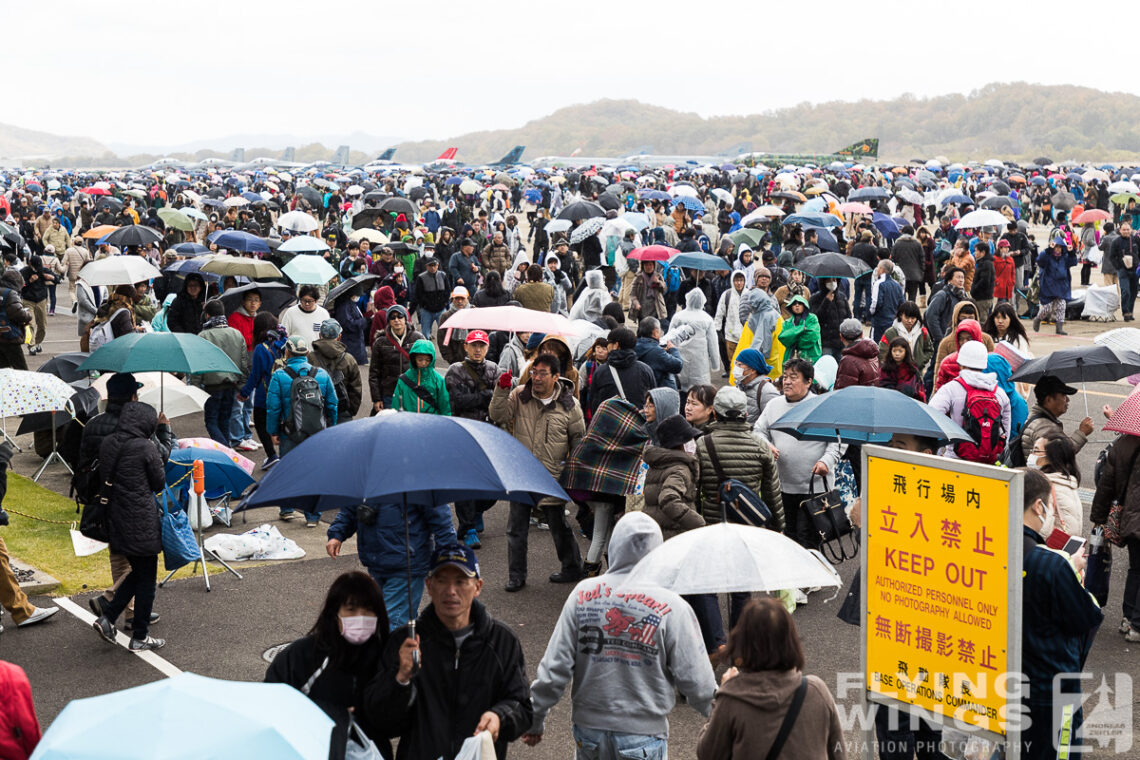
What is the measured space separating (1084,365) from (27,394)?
26.0 ft

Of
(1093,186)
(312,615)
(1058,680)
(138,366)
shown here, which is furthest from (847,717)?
(1093,186)

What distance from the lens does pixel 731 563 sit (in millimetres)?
4996

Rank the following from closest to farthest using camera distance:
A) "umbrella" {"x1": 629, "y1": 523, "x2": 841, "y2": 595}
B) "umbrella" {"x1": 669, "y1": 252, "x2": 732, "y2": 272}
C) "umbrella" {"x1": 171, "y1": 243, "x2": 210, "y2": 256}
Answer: "umbrella" {"x1": 629, "y1": 523, "x2": 841, "y2": 595} < "umbrella" {"x1": 669, "y1": 252, "x2": 732, "y2": 272} < "umbrella" {"x1": 171, "y1": 243, "x2": 210, "y2": 256}

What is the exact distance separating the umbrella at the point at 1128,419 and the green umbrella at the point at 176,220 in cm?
2030

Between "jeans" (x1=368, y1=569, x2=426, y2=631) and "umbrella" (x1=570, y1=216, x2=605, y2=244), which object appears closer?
"jeans" (x1=368, y1=569, x2=426, y2=631)

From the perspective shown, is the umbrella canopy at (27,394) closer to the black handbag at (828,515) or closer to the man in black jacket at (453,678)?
the black handbag at (828,515)

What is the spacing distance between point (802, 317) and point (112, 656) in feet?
24.0

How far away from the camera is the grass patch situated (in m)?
8.95

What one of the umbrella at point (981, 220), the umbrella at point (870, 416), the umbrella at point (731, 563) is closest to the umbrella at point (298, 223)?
the umbrella at point (981, 220)

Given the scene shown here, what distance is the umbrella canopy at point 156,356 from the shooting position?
8898 mm

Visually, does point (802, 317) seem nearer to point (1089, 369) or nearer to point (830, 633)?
point (1089, 369)

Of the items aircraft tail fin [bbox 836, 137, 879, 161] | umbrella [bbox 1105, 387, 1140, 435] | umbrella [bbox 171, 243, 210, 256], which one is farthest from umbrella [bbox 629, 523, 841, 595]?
aircraft tail fin [bbox 836, 137, 879, 161]

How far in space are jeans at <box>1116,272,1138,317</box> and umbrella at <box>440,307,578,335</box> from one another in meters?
15.3

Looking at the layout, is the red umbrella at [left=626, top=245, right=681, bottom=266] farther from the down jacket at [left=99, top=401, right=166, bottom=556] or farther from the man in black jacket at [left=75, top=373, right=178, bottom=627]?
the down jacket at [left=99, top=401, right=166, bottom=556]
